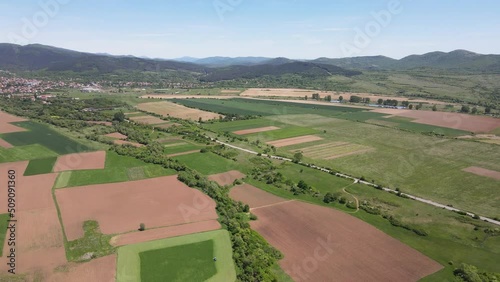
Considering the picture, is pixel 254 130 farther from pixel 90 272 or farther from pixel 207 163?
pixel 90 272

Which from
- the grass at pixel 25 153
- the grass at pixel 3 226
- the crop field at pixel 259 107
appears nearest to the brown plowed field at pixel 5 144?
the grass at pixel 25 153

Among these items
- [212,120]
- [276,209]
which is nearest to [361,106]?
[212,120]

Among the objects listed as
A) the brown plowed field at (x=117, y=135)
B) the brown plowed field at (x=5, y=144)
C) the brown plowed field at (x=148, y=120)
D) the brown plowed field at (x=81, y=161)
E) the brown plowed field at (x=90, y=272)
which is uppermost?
the brown plowed field at (x=5, y=144)

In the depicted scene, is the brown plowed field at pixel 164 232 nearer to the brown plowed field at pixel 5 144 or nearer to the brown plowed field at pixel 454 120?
the brown plowed field at pixel 5 144

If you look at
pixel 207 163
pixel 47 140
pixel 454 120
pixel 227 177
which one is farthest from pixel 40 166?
pixel 454 120

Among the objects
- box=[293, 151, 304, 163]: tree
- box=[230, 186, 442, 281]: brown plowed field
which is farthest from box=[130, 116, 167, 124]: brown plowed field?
box=[230, 186, 442, 281]: brown plowed field

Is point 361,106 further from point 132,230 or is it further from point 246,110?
point 132,230

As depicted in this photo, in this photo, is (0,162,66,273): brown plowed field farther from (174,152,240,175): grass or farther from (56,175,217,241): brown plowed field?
(174,152,240,175): grass
